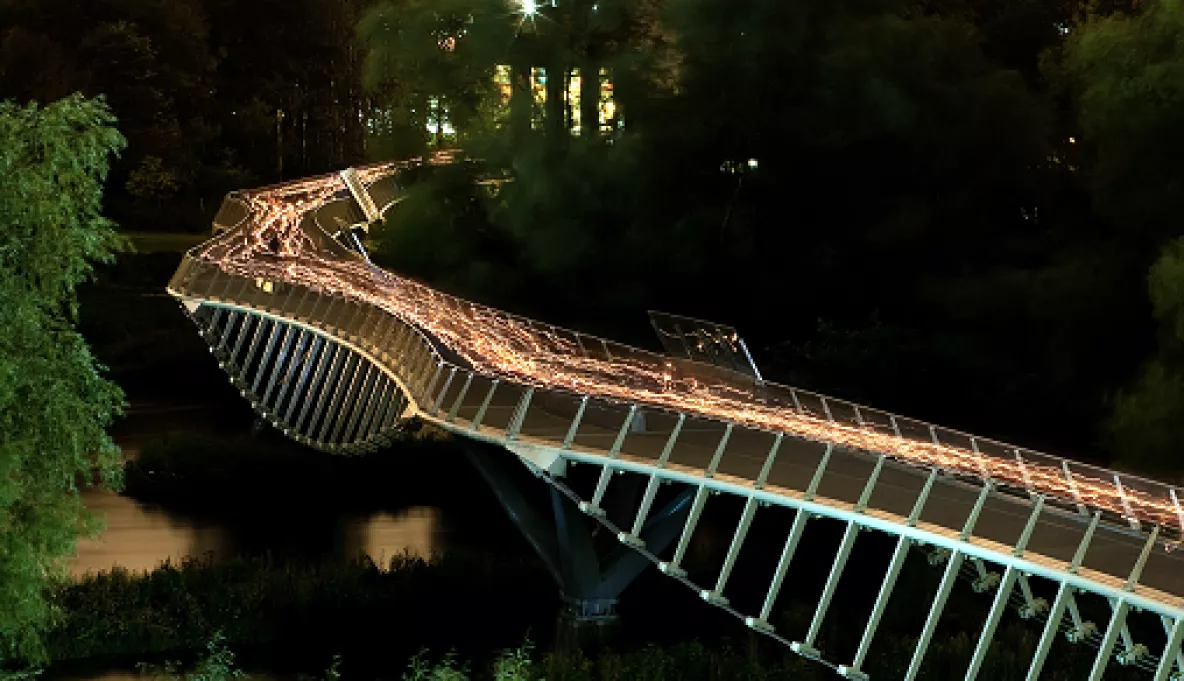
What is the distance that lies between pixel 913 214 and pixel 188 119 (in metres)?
47.8

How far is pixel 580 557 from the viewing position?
2870 centimetres

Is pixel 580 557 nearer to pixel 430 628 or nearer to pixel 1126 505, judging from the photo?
pixel 430 628

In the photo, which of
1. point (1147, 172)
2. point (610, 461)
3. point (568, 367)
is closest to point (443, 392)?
point (568, 367)

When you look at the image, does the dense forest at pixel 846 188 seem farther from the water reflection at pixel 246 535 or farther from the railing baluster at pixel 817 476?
the railing baluster at pixel 817 476

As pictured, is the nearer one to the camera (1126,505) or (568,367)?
(1126,505)

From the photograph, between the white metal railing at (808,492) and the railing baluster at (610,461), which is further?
the railing baluster at (610,461)

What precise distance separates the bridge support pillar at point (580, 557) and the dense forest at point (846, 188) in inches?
382

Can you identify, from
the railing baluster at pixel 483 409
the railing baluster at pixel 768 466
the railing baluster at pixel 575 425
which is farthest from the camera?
the railing baluster at pixel 483 409

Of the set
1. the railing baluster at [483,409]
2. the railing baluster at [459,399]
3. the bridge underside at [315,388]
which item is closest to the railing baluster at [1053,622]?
the railing baluster at [483,409]

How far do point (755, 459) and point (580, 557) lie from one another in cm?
707

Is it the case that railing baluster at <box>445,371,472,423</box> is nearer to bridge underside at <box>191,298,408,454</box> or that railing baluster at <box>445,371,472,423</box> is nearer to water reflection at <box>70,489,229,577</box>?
bridge underside at <box>191,298,408,454</box>

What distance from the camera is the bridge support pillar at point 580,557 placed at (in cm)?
2823

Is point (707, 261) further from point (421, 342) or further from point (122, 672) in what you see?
point (122, 672)

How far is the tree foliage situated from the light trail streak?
6620mm
